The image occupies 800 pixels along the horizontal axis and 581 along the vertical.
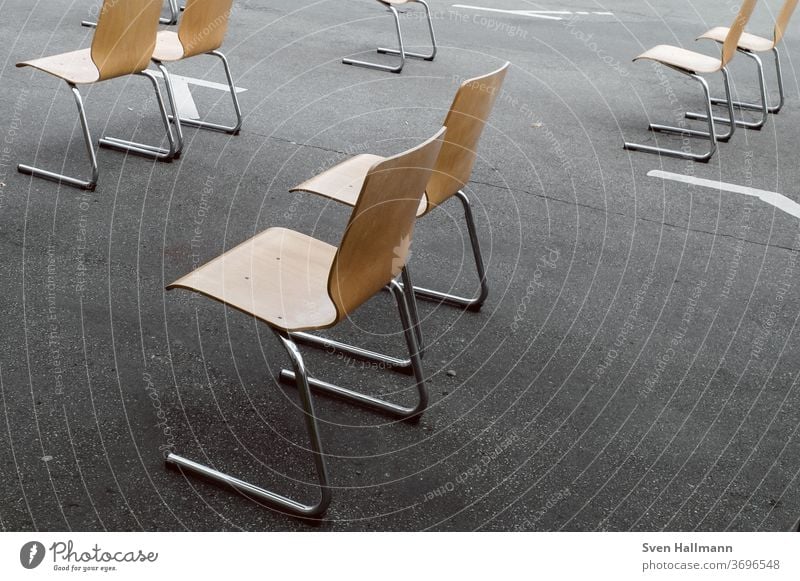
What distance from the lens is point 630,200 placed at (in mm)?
4469

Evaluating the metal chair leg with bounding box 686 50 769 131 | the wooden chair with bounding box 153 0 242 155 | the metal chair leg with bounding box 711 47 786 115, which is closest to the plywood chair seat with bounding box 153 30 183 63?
the wooden chair with bounding box 153 0 242 155

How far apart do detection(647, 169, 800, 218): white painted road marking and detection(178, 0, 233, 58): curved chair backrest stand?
7.58ft

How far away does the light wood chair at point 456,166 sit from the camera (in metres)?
2.87

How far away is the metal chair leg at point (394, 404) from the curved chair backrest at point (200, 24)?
2383 millimetres

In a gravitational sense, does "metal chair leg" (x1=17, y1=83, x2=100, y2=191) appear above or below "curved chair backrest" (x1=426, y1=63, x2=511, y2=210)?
below

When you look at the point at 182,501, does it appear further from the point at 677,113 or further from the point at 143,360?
the point at 677,113

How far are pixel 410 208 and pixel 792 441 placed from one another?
1361mm

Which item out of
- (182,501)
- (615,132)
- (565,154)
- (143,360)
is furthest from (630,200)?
(182,501)

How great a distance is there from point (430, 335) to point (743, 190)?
90.2 inches

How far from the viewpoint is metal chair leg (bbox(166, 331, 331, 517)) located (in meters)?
2.21

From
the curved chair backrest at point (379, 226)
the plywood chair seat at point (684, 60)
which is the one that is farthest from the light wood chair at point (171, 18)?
the curved chair backrest at point (379, 226)

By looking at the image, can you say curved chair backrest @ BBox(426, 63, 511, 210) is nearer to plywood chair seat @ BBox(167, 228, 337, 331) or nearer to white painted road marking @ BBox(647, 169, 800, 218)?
plywood chair seat @ BBox(167, 228, 337, 331)

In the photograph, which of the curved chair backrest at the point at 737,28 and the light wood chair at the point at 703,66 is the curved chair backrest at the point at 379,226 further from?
the curved chair backrest at the point at 737,28

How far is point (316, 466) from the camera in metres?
2.32
